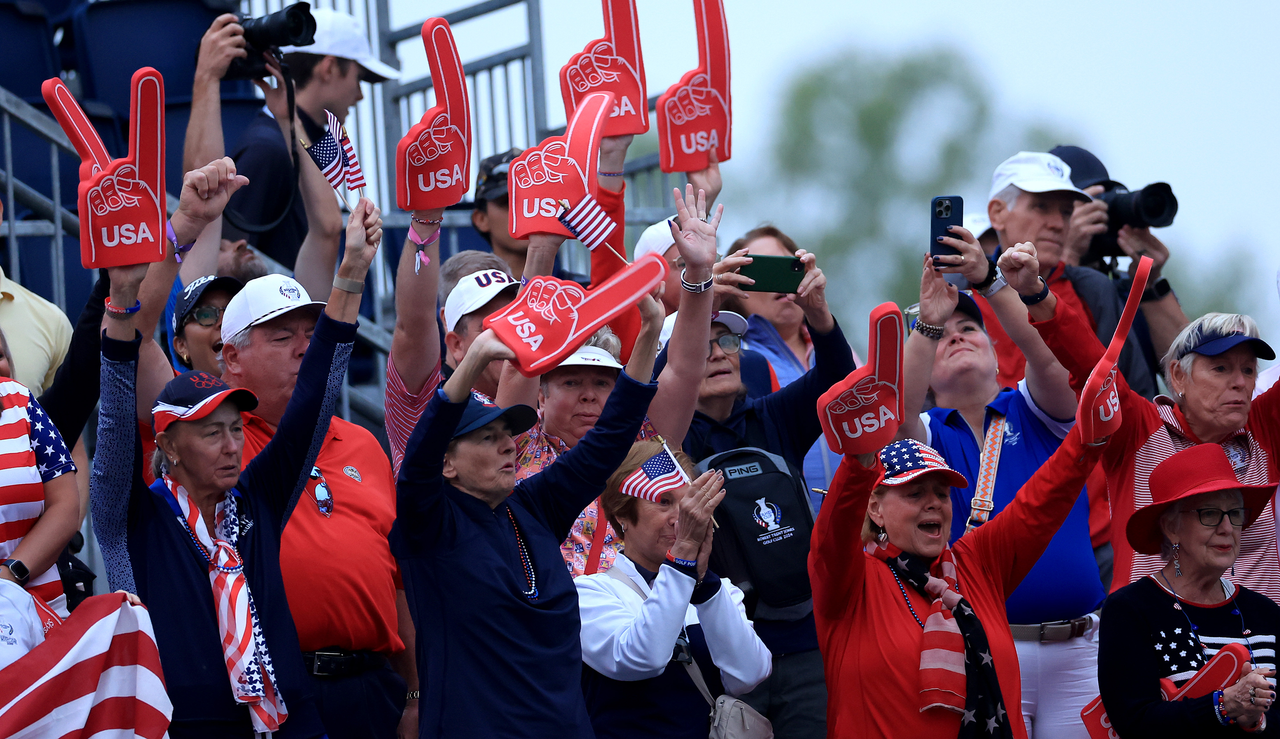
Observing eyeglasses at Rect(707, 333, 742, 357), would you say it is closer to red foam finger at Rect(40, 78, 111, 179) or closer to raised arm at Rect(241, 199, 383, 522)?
raised arm at Rect(241, 199, 383, 522)

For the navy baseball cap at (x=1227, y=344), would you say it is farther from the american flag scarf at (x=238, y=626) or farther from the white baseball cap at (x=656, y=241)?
the american flag scarf at (x=238, y=626)

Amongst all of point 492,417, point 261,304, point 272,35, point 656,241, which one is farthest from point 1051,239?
point 261,304

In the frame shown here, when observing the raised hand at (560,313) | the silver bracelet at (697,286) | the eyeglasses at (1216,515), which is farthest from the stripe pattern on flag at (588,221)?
the eyeglasses at (1216,515)

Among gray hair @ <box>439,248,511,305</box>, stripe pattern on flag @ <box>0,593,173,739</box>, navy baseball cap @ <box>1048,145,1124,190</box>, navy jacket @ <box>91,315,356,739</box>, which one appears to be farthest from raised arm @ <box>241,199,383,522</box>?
navy baseball cap @ <box>1048,145,1124,190</box>

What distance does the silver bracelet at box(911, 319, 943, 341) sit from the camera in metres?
4.63

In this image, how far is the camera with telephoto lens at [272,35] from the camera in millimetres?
5055

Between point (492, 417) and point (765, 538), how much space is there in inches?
41.4

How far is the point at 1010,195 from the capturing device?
19.3ft

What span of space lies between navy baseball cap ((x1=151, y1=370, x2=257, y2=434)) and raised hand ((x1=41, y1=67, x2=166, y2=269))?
0.32m

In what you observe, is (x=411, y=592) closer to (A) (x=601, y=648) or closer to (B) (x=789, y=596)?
(A) (x=601, y=648)

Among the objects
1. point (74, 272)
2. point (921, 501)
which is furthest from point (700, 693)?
point (74, 272)

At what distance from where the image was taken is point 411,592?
3.60 m

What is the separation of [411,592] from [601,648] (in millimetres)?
573

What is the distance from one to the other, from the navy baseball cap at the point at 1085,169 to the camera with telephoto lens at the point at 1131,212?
193 millimetres
